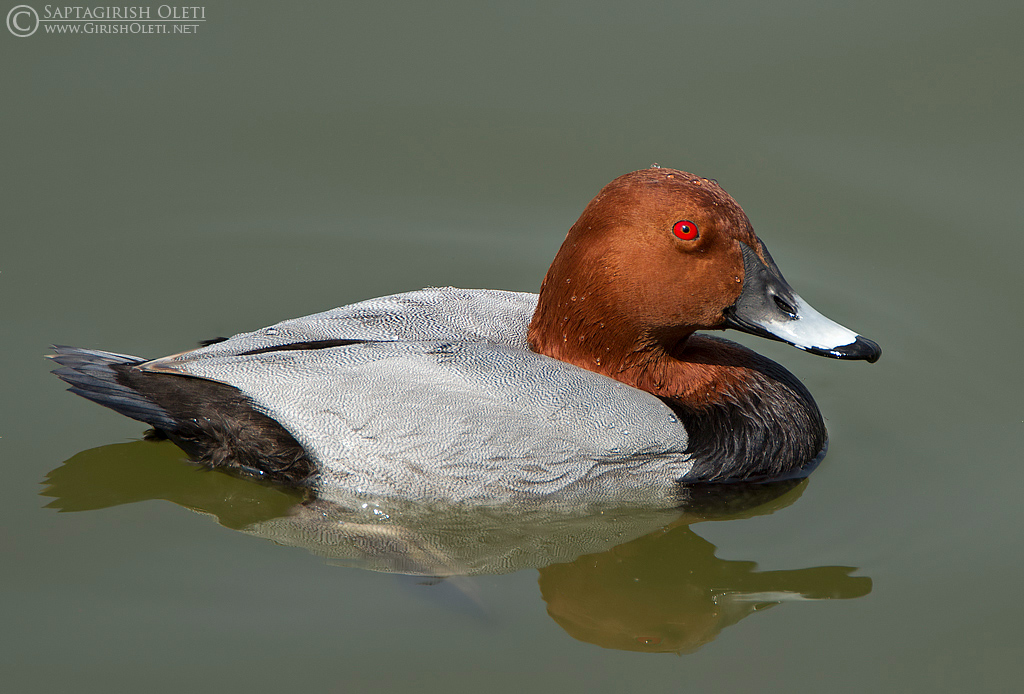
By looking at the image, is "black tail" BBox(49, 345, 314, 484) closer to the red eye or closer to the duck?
the duck

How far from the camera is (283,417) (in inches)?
180

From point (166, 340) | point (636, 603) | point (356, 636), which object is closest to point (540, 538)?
point (636, 603)

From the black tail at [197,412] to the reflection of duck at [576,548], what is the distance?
7.4 inches

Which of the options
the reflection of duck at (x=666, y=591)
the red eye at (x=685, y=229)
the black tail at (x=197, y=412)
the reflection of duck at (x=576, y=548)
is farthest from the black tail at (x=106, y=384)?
the red eye at (x=685, y=229)

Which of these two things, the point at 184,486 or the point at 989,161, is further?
the point at 989,161

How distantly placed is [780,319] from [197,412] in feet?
8.33

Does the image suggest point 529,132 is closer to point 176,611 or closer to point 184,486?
point 184,486

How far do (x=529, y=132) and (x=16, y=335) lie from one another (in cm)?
345

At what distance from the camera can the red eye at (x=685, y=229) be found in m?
4.61

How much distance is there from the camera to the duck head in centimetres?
463

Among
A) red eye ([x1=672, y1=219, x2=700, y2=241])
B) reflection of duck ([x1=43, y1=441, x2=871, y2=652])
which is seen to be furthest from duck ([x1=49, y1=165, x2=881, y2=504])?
reflection of duck ([x1=43, y1=441, x2=871, y2=652])

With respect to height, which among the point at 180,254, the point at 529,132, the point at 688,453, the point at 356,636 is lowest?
the point at 356,636

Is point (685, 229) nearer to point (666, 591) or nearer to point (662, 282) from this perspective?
point (662, 282)

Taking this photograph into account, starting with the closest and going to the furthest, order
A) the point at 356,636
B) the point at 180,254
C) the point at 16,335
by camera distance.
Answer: the point at 356,636, the point at 16,335, the point at 180,254
